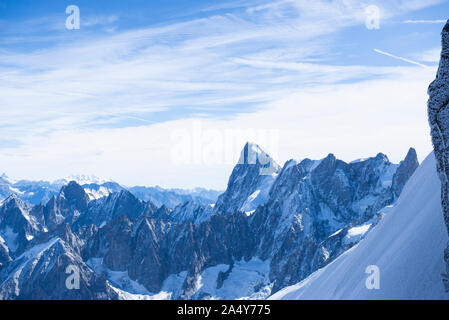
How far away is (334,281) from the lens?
26.7 meters

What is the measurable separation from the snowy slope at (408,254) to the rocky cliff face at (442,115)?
6.09ft

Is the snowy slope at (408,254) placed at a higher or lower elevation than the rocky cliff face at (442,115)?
lower

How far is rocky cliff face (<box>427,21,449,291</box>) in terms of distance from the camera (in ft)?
45.0

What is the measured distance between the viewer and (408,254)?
715 inches

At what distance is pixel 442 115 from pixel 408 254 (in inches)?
275

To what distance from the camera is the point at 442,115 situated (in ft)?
45.2

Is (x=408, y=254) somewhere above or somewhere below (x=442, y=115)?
below

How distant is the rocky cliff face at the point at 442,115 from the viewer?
13.7 m

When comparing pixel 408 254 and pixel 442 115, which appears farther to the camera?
pixel 408 254

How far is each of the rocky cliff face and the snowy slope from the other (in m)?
1.86

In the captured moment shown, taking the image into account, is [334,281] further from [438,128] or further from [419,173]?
[438,128]
